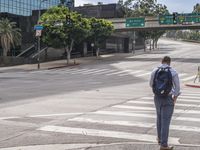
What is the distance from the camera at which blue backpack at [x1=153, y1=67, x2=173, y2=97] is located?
337 inches

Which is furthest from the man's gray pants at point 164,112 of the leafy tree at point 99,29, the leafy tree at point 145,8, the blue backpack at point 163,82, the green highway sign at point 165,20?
the leafy tree at point 145,8

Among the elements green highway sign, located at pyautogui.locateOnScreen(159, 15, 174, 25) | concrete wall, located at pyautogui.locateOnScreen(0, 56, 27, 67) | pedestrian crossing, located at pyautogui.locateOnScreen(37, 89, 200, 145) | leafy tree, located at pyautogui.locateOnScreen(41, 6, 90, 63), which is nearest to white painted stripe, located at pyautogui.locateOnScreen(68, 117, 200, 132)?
pedestrian crossing, located at pyautogui.locateOnScreen(37, 89, 200, 145)

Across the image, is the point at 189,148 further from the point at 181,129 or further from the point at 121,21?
the point at 121,21

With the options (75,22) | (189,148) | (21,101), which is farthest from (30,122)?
(75,22)

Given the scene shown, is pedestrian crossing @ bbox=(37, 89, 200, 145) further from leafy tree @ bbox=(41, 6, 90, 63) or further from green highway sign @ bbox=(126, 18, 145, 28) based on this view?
green highway sign @ bbox=(126, 18, 145, 28)

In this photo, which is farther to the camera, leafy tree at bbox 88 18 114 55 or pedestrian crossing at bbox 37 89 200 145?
leafy tree at bbox 88 18 114 55

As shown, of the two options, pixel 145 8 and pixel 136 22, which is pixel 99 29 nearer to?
pixel 136 22

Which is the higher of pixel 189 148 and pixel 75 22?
pixel 75 22

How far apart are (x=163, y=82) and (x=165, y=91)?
0.55ft

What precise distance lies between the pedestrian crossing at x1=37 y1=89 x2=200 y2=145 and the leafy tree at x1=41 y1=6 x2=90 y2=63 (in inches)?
1821

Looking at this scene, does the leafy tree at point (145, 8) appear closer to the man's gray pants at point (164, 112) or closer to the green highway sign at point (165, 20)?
the green highway sign at point (165, 20)

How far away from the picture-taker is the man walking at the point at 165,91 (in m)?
8.58

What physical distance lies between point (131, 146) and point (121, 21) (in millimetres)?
69793

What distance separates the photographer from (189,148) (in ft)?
29.4
